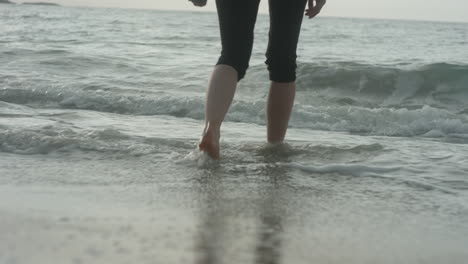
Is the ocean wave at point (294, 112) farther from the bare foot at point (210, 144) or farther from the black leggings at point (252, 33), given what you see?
the bare foot at point (210, 144)

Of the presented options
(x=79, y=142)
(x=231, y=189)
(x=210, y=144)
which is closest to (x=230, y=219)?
(x=231, y=189)

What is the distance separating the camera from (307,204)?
1.80 m

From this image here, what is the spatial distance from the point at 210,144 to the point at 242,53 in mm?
414

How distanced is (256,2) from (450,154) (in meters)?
1.26

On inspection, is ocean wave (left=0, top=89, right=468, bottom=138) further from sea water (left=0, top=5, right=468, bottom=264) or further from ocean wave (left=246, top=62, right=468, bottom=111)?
ocean wave (left=246, top=62, right=468, bottom=111)

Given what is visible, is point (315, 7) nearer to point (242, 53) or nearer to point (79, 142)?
point (242, 53)

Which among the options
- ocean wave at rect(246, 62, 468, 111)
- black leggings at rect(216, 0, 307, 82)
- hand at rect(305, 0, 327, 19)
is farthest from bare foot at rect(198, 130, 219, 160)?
ocean wave at rect(246, 62, 468, 111)

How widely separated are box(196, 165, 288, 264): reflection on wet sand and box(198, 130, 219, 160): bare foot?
6.0 inches

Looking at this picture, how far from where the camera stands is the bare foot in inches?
90.0

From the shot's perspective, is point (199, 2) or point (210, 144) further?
point (199, 2)

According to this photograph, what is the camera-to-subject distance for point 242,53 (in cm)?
241

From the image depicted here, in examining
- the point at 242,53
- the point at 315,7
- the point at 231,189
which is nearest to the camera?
the point at 231,189

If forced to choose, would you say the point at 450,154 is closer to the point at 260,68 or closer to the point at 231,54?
the point at 231,54

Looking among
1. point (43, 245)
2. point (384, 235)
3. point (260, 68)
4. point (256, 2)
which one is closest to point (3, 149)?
point (256, 2)
